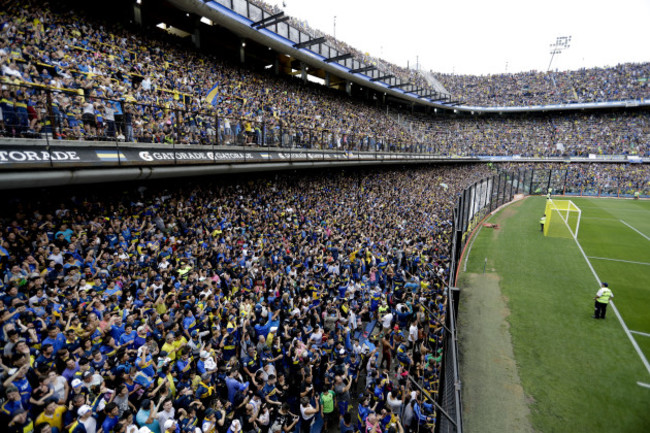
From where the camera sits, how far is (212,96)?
58.1 feet

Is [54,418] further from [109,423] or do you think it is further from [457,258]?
[457,258]

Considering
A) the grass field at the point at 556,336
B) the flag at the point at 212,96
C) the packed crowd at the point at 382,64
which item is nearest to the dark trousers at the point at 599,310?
the grass field at the point at 556,336

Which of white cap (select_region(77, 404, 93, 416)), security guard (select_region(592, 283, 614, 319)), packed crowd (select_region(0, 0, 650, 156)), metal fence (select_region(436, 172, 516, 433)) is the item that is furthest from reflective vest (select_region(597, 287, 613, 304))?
white cap (select_region(77, 404, 93, 416))

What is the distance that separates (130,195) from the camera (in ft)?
36.6

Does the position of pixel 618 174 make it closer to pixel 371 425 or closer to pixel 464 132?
pixel 464 132

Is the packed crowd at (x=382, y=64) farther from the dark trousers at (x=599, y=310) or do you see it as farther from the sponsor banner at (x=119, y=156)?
the dark trousers at (x=599, y=310)

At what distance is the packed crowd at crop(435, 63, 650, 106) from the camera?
49.8m

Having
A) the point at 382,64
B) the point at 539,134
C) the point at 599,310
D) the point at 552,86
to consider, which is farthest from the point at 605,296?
the point at 552,86

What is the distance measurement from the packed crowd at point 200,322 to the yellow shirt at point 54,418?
0.10 ft

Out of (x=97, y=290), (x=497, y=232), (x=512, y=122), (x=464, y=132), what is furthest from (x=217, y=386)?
(x=512, y=122)

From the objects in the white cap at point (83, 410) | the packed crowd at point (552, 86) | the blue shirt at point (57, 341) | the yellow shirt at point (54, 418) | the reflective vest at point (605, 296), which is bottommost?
the reflective vest at point (605, 296)

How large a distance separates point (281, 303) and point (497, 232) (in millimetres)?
18906

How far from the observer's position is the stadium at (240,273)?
596cm

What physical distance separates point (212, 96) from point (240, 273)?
1173 cm
